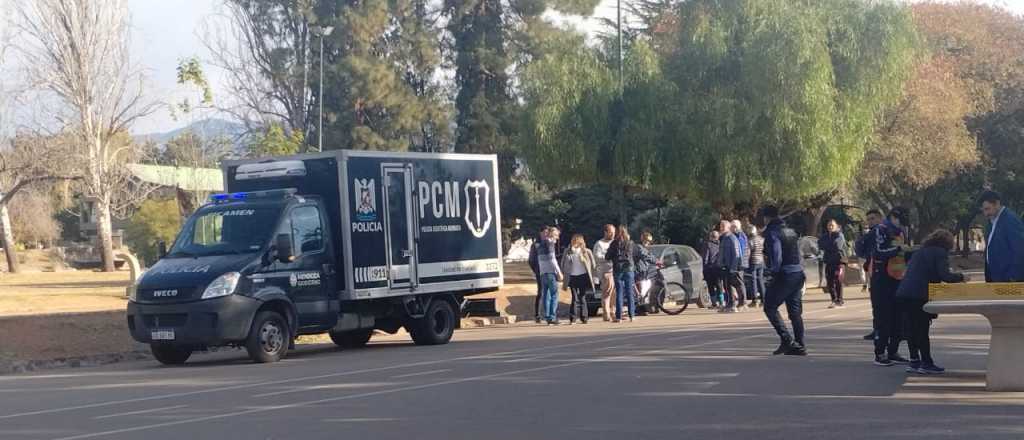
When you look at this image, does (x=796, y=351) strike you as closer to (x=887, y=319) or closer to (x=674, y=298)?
(x=887, y=319)

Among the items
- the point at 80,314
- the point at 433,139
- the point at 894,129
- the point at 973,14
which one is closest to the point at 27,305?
the point at 80,314

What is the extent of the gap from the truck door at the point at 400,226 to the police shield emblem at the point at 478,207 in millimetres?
1390

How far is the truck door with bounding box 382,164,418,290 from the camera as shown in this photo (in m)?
17.8

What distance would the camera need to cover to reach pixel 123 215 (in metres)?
53.2

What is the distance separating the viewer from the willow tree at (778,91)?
107 ft

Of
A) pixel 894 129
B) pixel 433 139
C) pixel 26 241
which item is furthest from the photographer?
pixel 26 241

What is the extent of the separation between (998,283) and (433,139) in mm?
48260

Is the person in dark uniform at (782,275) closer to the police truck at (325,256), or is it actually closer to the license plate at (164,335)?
the police truck at (325,256)

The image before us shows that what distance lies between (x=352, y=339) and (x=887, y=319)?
9068 mm

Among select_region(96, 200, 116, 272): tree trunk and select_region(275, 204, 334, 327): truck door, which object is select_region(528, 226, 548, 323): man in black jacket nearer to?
select_region(275, 204, 334, 327): truck door

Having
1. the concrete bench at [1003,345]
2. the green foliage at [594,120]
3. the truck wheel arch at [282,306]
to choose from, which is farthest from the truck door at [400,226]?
the green foliage at [594,120]

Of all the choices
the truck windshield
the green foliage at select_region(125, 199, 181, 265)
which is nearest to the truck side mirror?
the truck windshield

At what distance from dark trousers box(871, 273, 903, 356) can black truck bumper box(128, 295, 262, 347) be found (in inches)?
302

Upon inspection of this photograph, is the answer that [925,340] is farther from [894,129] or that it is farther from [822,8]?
[894,129]
